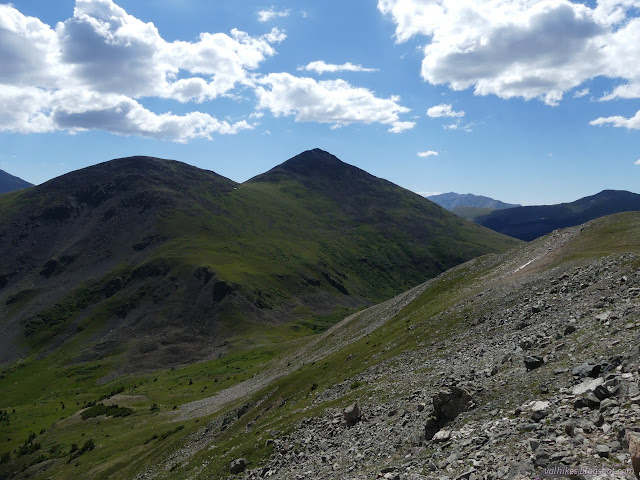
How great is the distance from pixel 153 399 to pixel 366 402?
8007cm

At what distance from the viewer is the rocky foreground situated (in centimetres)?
1485

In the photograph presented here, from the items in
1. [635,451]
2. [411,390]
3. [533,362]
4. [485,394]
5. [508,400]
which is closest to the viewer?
[635,451]

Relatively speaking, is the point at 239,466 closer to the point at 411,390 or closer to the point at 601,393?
the point at 411,390

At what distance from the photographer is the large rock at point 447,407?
2312 centimetres

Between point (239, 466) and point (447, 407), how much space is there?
61.1 ft

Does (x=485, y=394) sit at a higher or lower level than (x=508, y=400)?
lower

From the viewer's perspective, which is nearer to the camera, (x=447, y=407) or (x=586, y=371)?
(x=586, y=371)

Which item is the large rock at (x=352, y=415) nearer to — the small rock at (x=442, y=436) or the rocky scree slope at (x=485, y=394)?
the rocky scree slope at (x=485, y=394)

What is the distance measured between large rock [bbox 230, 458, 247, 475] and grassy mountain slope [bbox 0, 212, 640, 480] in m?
0.75

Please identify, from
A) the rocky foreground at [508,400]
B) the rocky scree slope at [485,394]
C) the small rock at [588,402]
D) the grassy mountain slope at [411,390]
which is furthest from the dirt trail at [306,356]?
the small rock at [588,402]

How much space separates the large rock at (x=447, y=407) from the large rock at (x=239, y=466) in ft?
56.4

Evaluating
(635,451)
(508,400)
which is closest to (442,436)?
(508,400)

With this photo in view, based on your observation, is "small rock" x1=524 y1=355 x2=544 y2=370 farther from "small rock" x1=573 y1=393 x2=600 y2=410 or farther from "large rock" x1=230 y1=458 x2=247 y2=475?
"large rock" x1=230 y1=458 x2=247 y2=475

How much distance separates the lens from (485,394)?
23453 mm
